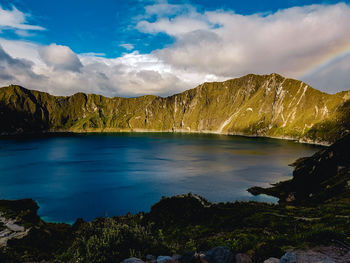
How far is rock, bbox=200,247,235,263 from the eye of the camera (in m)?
9.46

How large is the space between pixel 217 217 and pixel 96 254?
25971 millimetres

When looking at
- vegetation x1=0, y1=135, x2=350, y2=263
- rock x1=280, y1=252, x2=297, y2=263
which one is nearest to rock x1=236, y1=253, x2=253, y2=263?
vegetation x1=0, y1=135, x2=350, y2=263

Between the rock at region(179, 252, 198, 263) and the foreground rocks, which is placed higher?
the rock at region(179, 252, 198, 263)

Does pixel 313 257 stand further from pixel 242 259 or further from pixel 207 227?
pixel 207 227

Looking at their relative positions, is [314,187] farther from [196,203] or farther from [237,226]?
[237,226]

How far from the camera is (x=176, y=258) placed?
9.98m

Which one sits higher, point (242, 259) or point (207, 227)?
point (242, 259)

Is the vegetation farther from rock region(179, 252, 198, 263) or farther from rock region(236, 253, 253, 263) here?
rock region(179, 252, 198, 263)

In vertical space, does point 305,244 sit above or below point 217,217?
above

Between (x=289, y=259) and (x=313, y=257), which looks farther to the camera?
(x=313, y=257)

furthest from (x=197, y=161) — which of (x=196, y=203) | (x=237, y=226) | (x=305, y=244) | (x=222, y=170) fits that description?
(x=305, y=244)

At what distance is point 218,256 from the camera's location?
965 cm

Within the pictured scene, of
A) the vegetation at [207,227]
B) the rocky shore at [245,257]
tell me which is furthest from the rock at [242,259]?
the vegetation at [207,227]

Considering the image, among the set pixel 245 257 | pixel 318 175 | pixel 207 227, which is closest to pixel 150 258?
pixel 245 257
